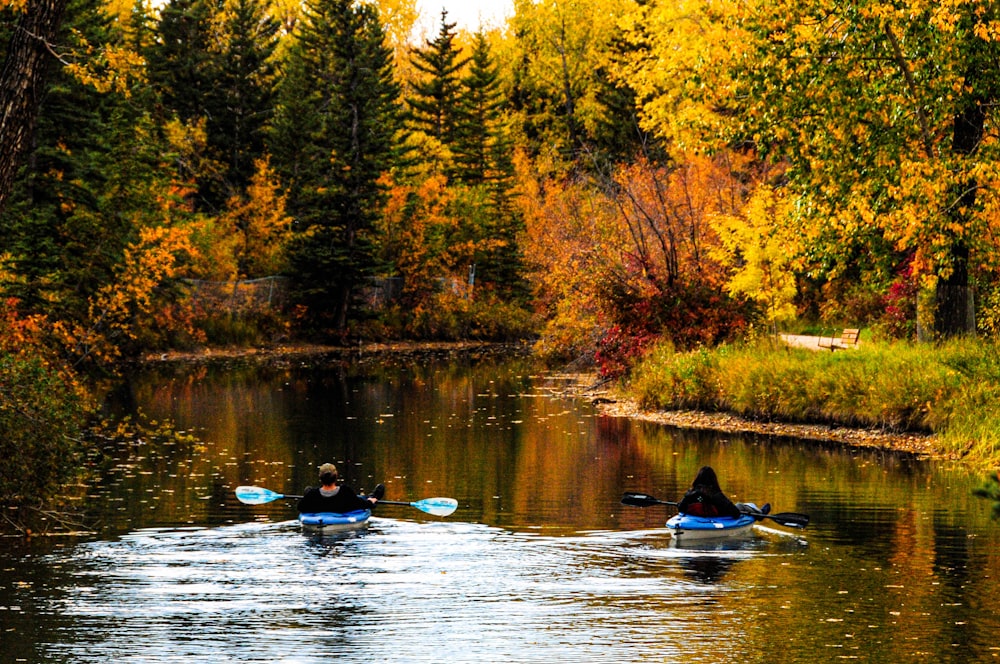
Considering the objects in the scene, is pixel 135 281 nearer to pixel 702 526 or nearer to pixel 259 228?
pixel 259 228

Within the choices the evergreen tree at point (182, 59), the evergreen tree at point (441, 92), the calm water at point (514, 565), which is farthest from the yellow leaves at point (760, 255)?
the evergreen tree at point (441, 92)

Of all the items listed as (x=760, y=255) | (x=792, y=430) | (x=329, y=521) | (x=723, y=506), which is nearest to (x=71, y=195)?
(x=760, y=255)

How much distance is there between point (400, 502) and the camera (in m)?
22.0

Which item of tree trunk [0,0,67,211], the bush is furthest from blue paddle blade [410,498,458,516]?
tree trunk [0,0,67,211]

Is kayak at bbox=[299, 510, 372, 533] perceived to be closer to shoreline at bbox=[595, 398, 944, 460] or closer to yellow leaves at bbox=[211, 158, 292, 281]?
shoreline at bbox=[595, 398, 944, 460]

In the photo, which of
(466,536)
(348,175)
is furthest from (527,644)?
(348,175)

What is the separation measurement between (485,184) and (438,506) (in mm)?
59839

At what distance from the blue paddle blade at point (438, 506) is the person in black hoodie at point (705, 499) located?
11.9 feet

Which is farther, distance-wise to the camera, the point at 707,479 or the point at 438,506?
the point at 438,506

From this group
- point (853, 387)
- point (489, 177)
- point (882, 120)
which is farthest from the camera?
point (489, 177)

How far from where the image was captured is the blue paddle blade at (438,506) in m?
21.2

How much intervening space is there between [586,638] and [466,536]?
19.9 ft

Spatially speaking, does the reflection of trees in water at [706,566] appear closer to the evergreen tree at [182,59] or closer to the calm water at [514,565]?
the calm water at [514,565]

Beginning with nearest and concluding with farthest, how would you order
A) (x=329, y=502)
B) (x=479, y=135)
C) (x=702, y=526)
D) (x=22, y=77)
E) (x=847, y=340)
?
1. (x=22, y=77)
2. (x=702, y=526)
3. (x=329, y=502)
4. (x=847, y=340)
5. (x=479, y=135)
